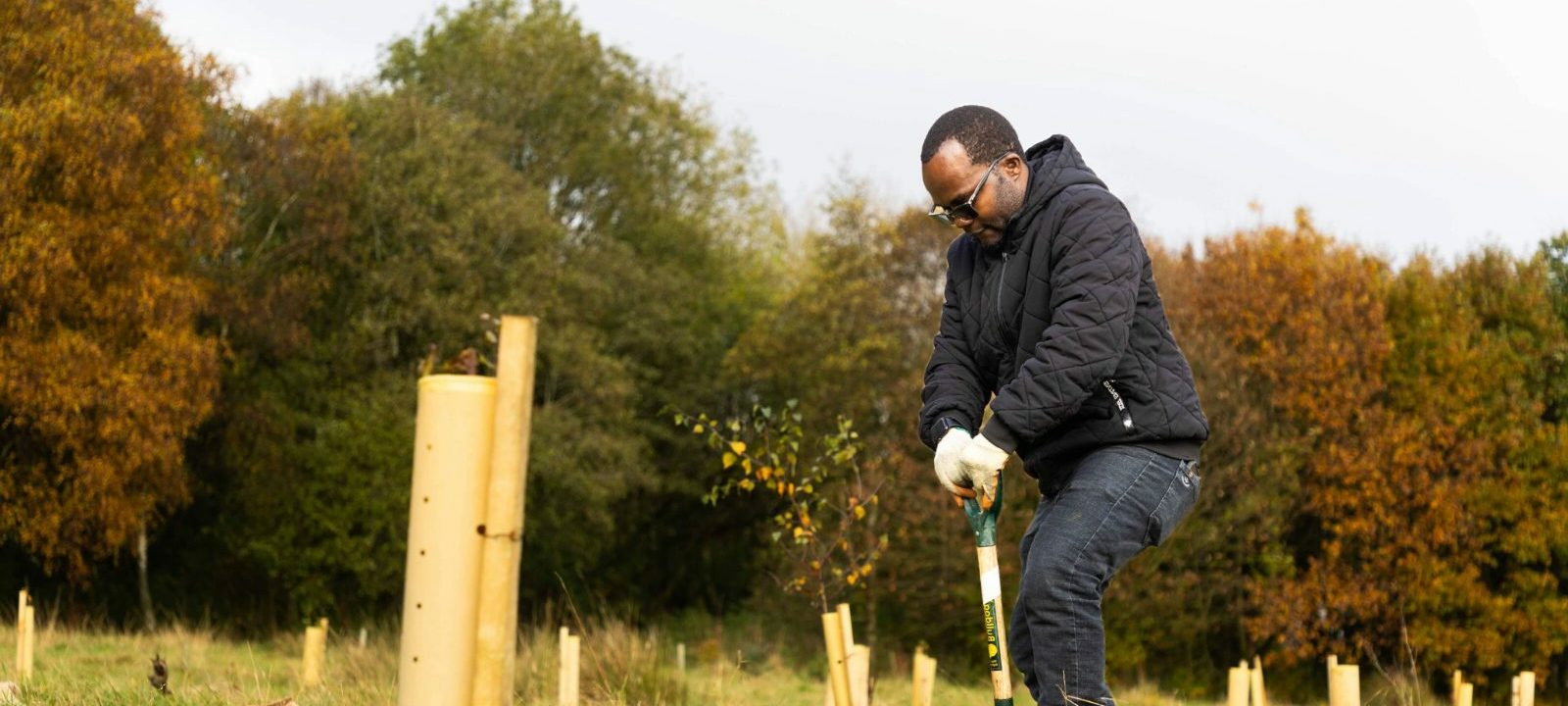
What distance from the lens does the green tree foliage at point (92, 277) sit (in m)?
21.0

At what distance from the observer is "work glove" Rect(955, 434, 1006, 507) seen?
4.13 meters

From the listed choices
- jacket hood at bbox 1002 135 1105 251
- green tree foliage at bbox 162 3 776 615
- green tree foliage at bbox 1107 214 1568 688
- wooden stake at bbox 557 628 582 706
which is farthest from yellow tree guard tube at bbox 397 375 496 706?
green tree foliage at bbox 162 3 776 615

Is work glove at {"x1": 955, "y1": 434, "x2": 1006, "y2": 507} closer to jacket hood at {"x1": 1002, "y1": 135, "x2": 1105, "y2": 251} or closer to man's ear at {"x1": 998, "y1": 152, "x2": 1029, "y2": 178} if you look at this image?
jacket hood at {"x1": 1002, "y1": 135, "x2": 1105, "y2": 251}

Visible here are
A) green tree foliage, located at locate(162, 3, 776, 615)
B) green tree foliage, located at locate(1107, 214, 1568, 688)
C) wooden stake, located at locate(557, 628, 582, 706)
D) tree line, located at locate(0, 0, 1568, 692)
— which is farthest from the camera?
green tree foliage, located at locate(162, 3, 776, 615)

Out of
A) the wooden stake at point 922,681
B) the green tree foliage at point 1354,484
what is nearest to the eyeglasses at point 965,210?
the wooden stake at point 922,681

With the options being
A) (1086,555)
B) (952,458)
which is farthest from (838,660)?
(1086,555)

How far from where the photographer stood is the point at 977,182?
14.2 ft

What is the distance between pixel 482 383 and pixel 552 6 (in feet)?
104

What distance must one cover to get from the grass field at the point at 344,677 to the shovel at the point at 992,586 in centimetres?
207

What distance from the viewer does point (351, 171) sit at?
27.6 m

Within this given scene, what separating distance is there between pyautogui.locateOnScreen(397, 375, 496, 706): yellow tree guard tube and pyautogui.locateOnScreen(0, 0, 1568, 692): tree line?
65.6ft

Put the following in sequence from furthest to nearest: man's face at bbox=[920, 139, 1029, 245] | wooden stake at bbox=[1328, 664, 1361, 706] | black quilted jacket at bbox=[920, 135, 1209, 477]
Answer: wooden stake at bbox=[1328, 664, 1361, 706] < man's face at bbox=[920, 139, 1029, 245] < black quilted jacket at bbox=[920, 135, 1209, 477]

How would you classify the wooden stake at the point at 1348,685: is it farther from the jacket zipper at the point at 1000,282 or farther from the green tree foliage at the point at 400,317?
the green tree foliage at the point at 400,317

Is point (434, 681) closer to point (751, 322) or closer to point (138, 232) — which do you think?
point (138, 232)
